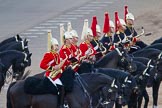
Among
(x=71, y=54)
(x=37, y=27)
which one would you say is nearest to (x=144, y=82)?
(x=71, y=54)

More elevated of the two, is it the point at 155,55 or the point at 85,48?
the point at 85,48

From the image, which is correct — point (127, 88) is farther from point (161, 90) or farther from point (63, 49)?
point (161, 90)

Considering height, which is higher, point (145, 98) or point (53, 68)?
point (53, 68)

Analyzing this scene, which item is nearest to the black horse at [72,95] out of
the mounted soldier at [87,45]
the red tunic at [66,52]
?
the red tunic at [66,52]

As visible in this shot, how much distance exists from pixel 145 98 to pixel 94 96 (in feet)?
16.3

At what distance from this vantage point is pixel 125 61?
3047cm

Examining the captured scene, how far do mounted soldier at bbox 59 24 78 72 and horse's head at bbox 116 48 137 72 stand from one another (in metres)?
2.04

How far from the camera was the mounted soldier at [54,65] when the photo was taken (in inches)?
1063

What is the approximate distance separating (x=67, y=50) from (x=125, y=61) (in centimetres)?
282

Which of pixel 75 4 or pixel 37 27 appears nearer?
pixel 37 27

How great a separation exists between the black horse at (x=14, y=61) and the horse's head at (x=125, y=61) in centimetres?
396

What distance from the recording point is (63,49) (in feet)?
92.5

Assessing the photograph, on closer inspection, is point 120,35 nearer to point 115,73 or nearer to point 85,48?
point 85,48

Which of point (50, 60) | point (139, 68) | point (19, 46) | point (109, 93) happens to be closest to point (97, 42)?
point (139, 68)
